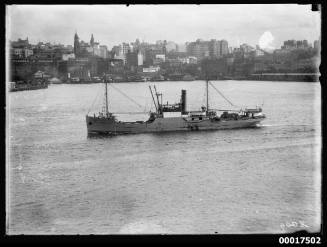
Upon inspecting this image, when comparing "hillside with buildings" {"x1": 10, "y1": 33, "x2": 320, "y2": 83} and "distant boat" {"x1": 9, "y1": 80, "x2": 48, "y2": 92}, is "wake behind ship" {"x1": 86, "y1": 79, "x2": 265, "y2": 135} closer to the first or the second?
"hillside with buildings" {"x1": 10, "y1": 33, "x2": 320, "y2": 83}

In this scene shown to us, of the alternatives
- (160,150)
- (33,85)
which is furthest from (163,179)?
(33,85)

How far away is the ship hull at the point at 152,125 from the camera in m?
14.6

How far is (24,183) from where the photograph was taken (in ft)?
26.9

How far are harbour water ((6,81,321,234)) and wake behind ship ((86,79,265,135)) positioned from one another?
16.0 inches

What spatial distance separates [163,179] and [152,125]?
6.18 metres

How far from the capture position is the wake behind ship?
14.6m

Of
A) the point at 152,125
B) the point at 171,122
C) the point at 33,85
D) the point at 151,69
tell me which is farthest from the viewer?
the point at 33,85

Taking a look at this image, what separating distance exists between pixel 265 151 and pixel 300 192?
3773 millimetres

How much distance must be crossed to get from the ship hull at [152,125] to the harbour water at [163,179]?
40 cm

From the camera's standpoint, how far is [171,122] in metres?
15.0
